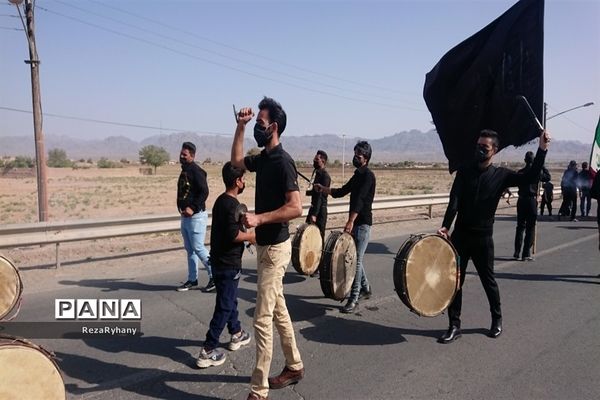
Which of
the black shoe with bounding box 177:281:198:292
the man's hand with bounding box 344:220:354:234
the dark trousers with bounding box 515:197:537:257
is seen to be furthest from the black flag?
the black shoe with bounding box 177:281:198:292

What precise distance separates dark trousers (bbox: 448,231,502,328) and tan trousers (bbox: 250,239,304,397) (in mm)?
2282

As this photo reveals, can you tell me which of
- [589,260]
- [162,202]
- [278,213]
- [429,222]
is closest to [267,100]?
[278,213]

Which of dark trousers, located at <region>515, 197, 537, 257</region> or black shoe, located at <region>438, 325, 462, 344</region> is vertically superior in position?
dark trousers, located at <region>515, 197, 537, 257</region>

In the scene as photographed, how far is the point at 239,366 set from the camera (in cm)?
448

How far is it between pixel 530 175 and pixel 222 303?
3.38 meters

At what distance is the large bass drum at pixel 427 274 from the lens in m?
5.10

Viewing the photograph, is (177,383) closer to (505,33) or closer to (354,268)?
(354,268)

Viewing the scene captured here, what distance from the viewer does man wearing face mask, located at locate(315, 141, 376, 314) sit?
615 cm

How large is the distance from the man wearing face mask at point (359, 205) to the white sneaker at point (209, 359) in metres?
2.12

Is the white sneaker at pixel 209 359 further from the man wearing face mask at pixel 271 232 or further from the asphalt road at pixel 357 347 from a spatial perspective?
the man wearing face mask at pixel 271 232

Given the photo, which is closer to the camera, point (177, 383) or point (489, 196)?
point (177, 383)

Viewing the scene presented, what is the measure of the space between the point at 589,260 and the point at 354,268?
5974 millimetres

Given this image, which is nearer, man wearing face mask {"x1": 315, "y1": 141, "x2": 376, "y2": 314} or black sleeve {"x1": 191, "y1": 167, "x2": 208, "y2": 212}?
man wearing face mask {"x1": 315, "y1": 141, "x2": 376, "y2": 314}

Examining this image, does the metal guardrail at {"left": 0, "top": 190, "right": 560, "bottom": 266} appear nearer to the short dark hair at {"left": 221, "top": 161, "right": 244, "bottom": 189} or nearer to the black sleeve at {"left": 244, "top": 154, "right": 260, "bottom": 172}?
the short dark hair at {"left": 221, "top": 161, "right": 244, "bottom": 189}
